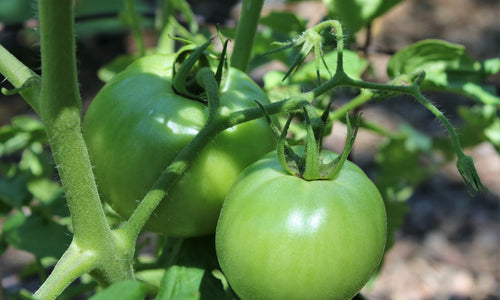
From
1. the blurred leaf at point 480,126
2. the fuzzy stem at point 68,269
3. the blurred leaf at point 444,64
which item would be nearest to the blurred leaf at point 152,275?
the fuzzy stem at point 68,269

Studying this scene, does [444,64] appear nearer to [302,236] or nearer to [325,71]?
[325,71]

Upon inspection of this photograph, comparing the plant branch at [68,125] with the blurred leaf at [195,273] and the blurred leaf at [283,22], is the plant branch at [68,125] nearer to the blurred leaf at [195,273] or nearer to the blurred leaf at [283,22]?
the blurred leaf at [195,273]

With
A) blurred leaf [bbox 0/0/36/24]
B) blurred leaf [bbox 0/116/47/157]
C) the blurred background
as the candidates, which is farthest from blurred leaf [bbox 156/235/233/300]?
blurred leaf [bbox 0/0/36/24]

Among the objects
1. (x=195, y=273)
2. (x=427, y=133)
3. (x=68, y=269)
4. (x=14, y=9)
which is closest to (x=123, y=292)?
(x=68, y=269)

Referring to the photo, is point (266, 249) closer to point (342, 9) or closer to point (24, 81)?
point (24, 81)

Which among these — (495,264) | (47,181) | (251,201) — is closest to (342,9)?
(251,201)
